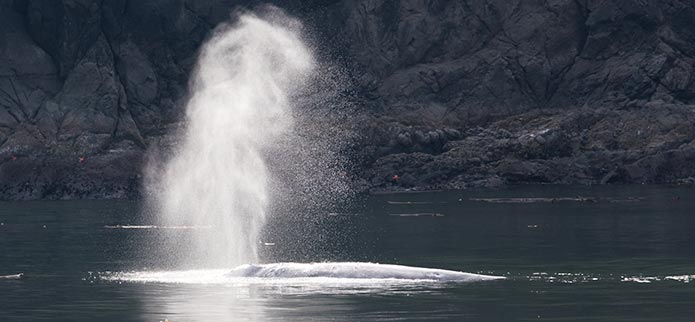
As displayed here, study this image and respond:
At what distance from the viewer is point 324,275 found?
89250 millimetres

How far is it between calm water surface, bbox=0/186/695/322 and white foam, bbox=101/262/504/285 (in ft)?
6.12

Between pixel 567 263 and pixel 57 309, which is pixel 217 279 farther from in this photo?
pixel 567 263

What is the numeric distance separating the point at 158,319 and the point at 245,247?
50696mm

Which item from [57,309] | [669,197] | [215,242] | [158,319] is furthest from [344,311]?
[669,197]

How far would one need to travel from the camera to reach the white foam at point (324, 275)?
87688mm

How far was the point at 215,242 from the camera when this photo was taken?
131375 mm

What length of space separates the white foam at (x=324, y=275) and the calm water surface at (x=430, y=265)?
1.87 m

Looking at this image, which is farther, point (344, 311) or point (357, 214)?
point (357, 214)

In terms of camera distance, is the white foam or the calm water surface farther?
the white foam

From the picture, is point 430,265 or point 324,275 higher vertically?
point 430,265

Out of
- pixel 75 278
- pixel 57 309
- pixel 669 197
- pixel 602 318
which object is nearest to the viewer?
pixel 602 318

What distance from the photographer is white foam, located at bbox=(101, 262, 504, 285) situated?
87.7m

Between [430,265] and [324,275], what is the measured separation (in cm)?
1427

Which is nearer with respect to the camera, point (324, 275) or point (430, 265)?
point (324, 275)
